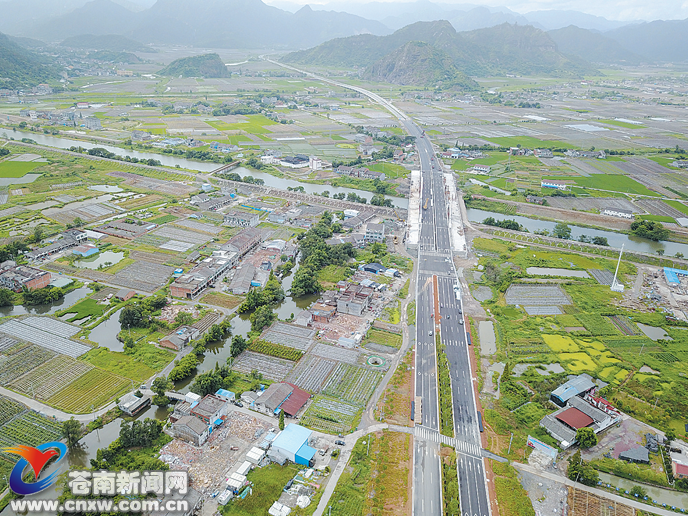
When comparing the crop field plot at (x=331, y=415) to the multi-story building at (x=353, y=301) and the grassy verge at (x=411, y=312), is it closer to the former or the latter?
the multi-story building at (x=353, y=301)

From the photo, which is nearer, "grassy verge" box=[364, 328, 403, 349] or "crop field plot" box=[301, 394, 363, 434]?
"crop field plot" box=[301, 394, 363, 434]

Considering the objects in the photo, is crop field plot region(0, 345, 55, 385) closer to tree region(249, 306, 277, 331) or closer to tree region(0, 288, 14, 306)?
tree region(0, 288, 14, 306)

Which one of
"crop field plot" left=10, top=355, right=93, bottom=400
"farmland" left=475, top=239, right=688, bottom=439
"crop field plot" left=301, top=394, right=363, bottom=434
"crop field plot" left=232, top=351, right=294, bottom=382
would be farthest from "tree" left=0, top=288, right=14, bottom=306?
"farmland" left=475, top=239, right=688, bottom=439

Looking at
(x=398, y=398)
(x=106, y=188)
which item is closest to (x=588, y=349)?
(x=398, y=398)

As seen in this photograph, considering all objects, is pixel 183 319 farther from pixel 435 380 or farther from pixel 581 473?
pixel 581 473

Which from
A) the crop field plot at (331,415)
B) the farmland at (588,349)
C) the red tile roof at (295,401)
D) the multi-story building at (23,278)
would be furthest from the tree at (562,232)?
the multi-story building at (23,278)

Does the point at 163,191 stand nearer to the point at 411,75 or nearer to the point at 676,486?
the point at 676,486
